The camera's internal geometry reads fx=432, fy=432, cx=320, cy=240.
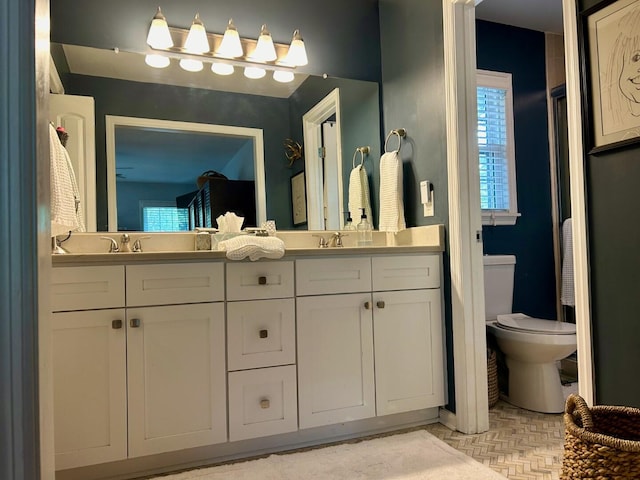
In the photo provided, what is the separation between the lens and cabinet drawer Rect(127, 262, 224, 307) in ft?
5.37

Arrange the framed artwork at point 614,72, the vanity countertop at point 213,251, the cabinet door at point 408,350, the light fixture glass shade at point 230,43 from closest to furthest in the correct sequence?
1. the framed artwork at point 614,72
2. the vanity countertop at point 213,251
3. the cabinet door at point 408,350
4. the light fixture glass shade at point 230,43

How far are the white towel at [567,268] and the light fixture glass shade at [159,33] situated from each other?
9.29 feet

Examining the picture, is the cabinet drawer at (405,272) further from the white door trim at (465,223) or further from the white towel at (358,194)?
the white towel at (358,194)

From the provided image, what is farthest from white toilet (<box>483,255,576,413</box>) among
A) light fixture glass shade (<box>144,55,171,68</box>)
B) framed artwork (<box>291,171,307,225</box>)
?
light fixture glass shade (<box>144,55,171,68</box>)

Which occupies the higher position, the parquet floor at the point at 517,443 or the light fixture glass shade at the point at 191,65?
the light fixture glass shade at the point at 191,65

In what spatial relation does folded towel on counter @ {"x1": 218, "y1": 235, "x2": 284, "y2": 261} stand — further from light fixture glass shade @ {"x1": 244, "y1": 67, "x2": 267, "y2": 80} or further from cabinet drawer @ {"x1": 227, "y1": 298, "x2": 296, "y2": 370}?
light fixture glass shade @ {"x1": 244, "y1": 67, "x2": 267, "y2": 80}

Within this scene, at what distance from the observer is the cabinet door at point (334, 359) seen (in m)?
1.86

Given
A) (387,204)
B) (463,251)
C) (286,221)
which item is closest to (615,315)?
(463,251)

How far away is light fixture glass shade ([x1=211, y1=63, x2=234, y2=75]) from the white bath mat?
1943 millimetres

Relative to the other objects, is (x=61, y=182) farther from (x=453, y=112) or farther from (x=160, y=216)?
(x=453, y=112)

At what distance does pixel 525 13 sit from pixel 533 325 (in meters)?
2.08

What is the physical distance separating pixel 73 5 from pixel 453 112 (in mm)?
1886

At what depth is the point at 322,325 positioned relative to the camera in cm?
190

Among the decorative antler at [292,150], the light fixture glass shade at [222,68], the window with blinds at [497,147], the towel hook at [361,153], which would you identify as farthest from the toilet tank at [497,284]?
the light fixture glass shade at [222,68]
